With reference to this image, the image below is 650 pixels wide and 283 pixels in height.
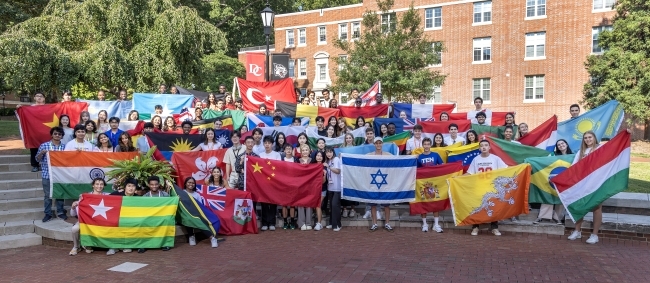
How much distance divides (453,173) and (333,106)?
5725 millimetres

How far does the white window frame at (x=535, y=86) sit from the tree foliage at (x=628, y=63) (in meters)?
5.72

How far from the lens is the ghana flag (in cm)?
793

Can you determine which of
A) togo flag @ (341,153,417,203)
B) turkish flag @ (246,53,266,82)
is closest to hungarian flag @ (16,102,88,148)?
togo flag @ (341,153,417,203)

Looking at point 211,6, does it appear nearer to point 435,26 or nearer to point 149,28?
point 435,26

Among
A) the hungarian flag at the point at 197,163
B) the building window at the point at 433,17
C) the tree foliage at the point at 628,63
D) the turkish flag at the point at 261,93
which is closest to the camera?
the hungarian flag at the point at 197,163

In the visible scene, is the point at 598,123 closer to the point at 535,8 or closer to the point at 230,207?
the point at 230,207

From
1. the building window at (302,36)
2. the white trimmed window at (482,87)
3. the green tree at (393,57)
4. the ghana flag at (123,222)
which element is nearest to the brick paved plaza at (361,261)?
the ghana flag at (123,222)

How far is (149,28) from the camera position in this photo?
1941cm

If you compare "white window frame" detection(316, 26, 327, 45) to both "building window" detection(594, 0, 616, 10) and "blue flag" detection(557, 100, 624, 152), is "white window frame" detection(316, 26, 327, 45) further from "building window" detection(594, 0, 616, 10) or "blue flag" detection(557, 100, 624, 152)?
"blue flag" detection(557, 100, 624, 152)

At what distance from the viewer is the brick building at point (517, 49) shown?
3253 cm

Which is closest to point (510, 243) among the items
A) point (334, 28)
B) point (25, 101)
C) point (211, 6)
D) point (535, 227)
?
point (535, 227)

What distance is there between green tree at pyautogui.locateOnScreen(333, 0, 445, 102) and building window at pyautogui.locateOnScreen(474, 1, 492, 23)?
12.5m

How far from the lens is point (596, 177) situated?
841 cm

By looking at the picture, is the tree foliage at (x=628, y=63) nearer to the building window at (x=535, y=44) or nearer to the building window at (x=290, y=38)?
the building window at (x=535, y=44)
